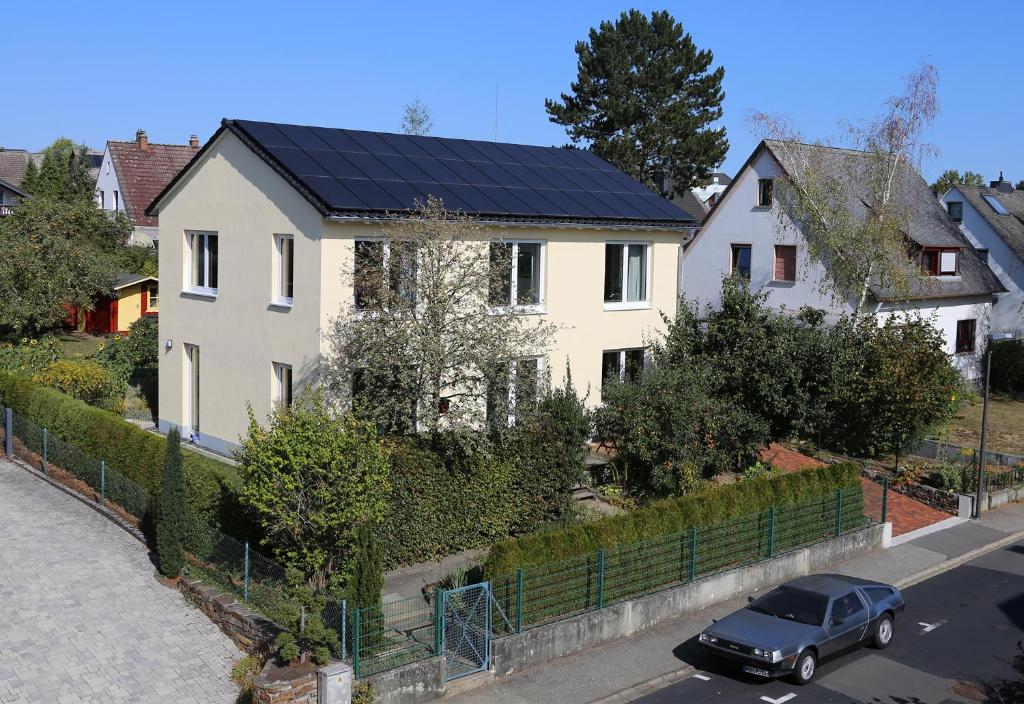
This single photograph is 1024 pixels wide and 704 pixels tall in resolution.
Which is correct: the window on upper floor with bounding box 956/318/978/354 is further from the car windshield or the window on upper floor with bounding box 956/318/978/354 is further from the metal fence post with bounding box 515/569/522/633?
the metal fence post with bounding box 515/569/522/633

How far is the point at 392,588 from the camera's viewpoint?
17078 mm

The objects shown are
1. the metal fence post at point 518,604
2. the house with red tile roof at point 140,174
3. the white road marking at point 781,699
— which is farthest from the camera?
the house with red tile roof at point 140,174

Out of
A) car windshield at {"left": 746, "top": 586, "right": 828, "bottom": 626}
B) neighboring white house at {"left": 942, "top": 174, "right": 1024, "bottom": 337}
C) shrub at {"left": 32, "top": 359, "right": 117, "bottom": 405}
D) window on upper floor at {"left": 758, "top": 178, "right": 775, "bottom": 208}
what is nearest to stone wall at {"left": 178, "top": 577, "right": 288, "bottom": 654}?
car windshield at {"left": 746, "top": 586, "right": 828, "bottom": 626}

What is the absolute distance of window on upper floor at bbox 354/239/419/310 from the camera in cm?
Result: 1888

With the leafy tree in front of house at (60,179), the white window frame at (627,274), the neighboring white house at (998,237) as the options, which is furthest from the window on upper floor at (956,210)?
the leafy tree in front of house at (60,179)

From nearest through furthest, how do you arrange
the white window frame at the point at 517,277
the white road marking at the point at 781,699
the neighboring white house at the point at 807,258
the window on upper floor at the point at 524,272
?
the white road marking at the point at 781,699 → the window on upper floor at the point at 524,272 → the white window frame at the point at 517,277 → the neighboring white house at the point at 807,258

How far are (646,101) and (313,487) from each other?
4189 cm

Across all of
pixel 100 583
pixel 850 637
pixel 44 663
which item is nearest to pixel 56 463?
pixel 100 583

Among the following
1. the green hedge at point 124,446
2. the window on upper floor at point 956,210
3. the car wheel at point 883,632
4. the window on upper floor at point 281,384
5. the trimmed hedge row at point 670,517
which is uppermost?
the window on upper floor at point 956,210

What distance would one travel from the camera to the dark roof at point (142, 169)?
6216cm

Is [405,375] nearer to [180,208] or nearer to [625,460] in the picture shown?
[625,460]

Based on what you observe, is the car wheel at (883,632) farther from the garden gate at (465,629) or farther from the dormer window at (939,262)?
the dormer window at (939,262)

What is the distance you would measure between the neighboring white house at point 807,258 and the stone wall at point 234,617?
21600 millimetres

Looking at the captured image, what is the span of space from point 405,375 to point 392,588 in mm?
3686
